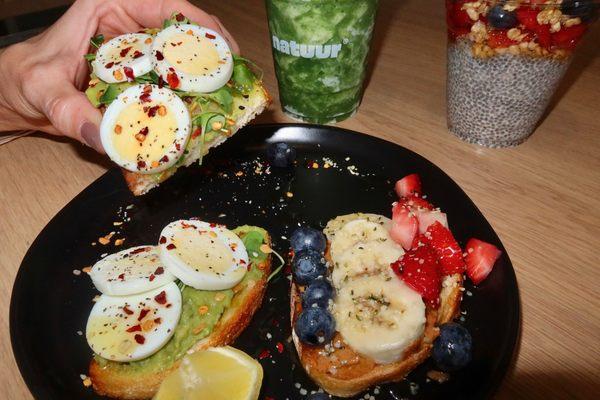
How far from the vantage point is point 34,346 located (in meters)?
1.72

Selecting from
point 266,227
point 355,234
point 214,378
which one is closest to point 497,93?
point 355,234

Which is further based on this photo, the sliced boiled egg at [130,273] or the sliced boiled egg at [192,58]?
the sliced boiled egg at [192,58]

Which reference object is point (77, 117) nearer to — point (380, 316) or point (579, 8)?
point (380, 316)

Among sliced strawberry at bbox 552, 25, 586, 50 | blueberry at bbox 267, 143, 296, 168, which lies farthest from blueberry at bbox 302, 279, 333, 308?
sliced strawberry at bbox 552, 25, 586, 50

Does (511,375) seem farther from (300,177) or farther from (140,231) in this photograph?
(140,231)

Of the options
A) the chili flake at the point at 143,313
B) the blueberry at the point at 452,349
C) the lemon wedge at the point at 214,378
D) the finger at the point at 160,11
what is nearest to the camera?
the lemon wedge at the point at 214,378

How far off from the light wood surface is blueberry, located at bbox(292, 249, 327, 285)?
2.57 feet

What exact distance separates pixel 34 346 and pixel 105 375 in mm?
297

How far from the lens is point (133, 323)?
1.73 m

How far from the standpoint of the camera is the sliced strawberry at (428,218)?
208 cm

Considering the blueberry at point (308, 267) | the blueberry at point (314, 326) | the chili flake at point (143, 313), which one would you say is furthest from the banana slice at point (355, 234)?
the chili flake at point (143, 313)

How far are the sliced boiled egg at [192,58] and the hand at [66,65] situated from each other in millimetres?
243

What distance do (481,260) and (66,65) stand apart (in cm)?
219

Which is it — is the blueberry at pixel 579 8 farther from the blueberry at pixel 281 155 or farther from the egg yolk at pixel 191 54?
the egg yolk at pixel 191 54
